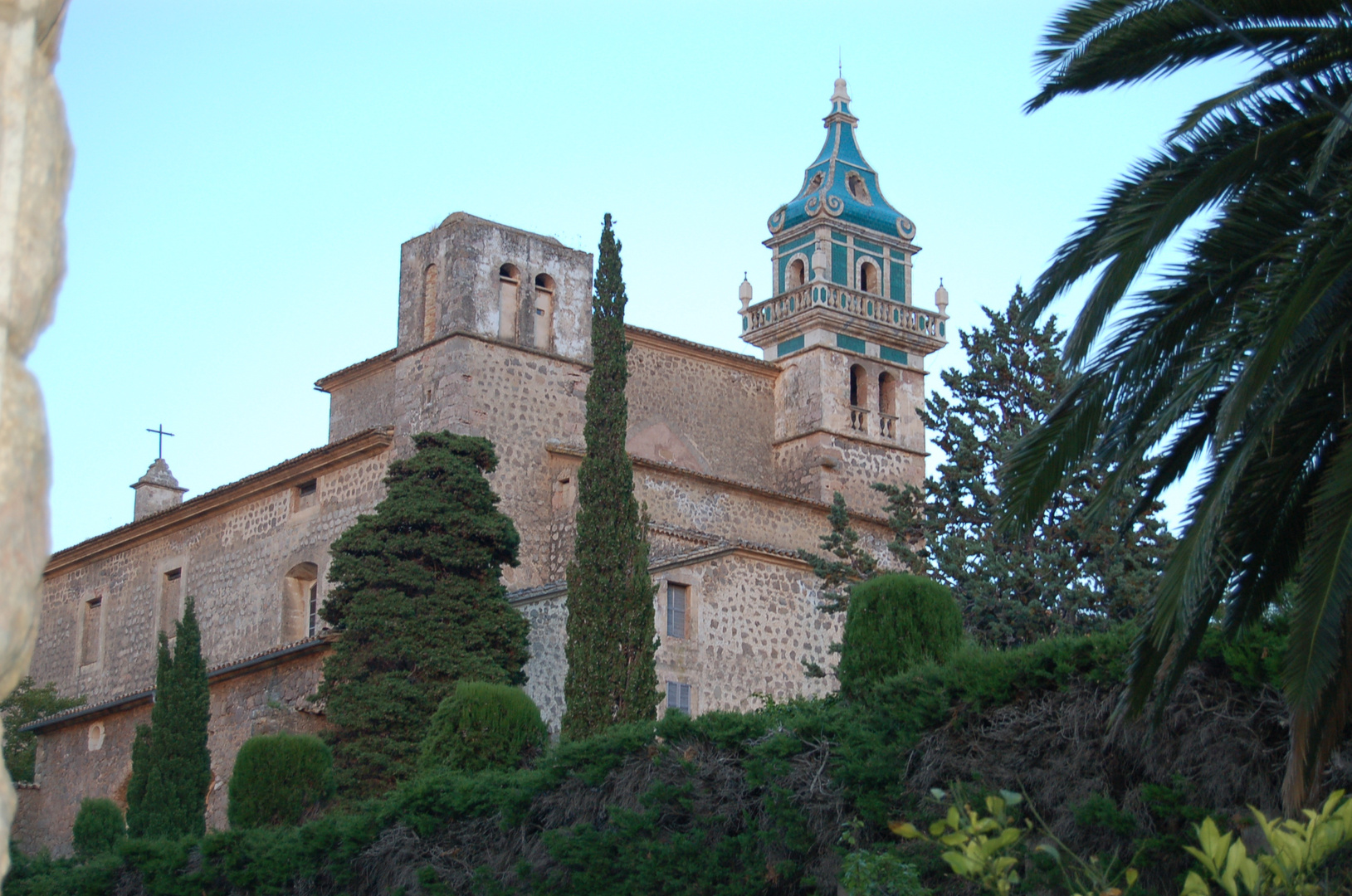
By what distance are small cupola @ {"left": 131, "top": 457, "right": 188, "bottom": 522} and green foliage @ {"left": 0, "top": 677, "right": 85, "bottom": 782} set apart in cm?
494

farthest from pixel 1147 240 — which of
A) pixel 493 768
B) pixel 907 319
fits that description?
pixel 907 319

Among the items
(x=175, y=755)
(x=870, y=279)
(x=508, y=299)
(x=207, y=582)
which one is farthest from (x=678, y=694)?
(x=870, y=279)

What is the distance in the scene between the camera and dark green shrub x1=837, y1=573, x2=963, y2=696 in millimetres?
12641

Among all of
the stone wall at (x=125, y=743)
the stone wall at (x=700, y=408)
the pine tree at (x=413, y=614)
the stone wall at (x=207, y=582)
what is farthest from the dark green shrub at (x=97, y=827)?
the stone wall at (x=700, y=408)

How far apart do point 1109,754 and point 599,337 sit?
13195mm

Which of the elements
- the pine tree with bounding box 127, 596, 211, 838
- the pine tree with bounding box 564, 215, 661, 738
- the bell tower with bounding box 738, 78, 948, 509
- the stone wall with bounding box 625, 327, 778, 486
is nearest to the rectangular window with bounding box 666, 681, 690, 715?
the pine tree with bounding box 564, 215, 661, 738

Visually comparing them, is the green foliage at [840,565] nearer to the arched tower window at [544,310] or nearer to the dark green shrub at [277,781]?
the arched tower window at [544,310]

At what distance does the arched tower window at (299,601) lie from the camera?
27.3 metres

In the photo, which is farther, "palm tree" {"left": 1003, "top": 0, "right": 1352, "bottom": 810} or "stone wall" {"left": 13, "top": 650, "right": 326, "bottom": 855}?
"stone wall" {"left": 13, "top": 650, "right": 326, "bottom": 855}

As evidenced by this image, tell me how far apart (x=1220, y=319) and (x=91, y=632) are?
28.0 metres

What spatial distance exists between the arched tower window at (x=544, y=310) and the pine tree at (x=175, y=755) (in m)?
7.44

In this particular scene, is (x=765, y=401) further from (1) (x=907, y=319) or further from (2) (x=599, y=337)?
(2) (x=599, y=337)

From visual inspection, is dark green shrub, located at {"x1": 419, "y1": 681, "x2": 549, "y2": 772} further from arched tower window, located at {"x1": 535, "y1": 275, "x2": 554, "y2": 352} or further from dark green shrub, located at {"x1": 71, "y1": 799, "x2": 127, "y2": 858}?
arched tower window, located at {"x1": 535, "y1": 275, "x2": 554, "y2": 352}

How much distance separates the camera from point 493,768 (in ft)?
50.6
